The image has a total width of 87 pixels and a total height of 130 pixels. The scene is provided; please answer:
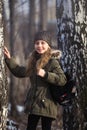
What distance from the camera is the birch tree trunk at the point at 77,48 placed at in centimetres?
747

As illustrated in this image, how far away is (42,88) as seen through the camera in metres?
6.75

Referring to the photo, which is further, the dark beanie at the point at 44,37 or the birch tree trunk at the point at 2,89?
the dark beanie at the point at 44,37

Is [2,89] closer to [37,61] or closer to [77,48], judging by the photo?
[37,61]

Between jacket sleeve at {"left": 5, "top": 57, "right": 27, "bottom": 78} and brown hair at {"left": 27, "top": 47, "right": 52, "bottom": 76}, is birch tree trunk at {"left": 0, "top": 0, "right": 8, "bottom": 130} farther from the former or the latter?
brown hair at {"left": 27, "top": 47, "right": 52, "bottom": 76}

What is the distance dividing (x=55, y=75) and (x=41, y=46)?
49cm

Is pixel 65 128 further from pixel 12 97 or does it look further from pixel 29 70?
pixel 12 97

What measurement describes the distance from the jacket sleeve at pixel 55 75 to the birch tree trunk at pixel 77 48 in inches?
32.3

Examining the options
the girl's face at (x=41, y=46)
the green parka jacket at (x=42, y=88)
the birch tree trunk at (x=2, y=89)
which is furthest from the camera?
the girl's face at (x=41, y=46)

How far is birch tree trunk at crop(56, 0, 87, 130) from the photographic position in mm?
7469

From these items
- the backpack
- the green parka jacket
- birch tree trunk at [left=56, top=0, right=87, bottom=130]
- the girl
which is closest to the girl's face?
the girl

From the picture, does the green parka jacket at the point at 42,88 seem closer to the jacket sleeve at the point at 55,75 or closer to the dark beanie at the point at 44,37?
the jacket sleeve at the point at 55,75

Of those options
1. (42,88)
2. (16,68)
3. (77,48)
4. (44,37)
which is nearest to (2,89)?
(16,68)

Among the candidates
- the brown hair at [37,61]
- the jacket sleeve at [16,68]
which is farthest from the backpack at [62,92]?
the jacket sleeve at [16,68]

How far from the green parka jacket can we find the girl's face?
18cm
